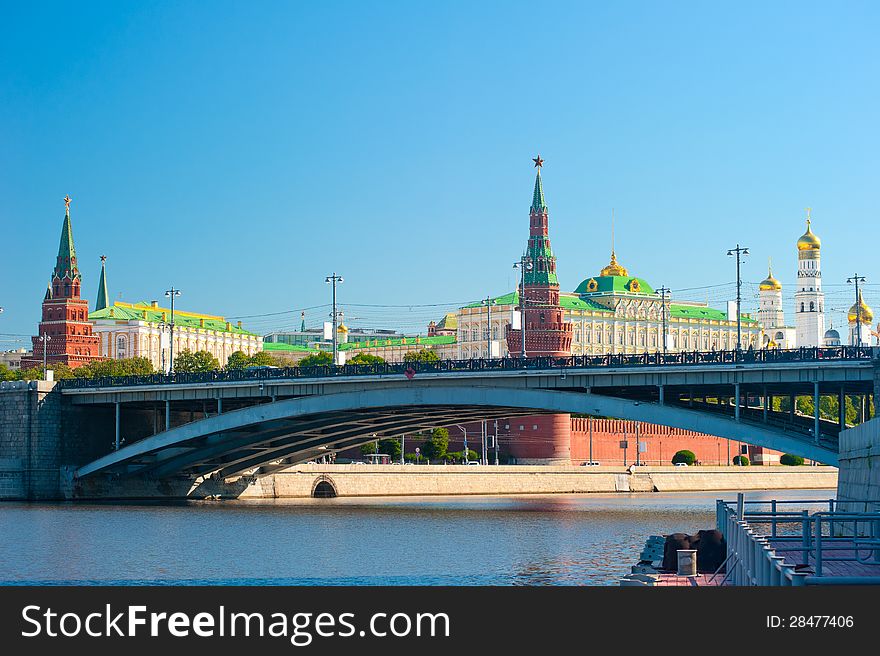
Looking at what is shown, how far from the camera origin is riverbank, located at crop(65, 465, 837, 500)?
74.9 meters

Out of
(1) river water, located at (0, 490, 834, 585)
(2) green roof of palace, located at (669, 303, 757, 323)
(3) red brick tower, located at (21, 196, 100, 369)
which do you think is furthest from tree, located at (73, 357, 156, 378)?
(2) green roof of palace, located at (669, 303, 757, 323)

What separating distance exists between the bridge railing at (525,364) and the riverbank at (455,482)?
17.9 feet

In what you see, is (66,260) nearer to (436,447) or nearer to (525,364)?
(436,447)

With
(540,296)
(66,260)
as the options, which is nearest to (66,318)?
(66,260)

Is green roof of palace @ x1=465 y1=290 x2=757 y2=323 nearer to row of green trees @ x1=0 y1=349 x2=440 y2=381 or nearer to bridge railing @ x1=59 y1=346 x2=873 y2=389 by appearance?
row of green trees @ x1=0 y1=349 x2=440 y2=381

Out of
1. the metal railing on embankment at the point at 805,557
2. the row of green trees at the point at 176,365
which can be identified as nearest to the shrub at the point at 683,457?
the row of green trees at the point at 176,365

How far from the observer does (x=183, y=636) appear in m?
18.4

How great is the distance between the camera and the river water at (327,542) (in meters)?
37.3

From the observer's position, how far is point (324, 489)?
8238 cm

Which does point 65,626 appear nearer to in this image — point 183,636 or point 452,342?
point 183,636

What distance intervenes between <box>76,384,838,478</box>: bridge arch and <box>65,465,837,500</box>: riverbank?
1.06m

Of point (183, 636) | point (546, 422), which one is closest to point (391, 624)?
point (183, 636)

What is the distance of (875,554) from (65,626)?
454 inches

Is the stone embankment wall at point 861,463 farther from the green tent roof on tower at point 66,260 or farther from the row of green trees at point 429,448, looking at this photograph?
the green tent roof on tower at point 66,260
